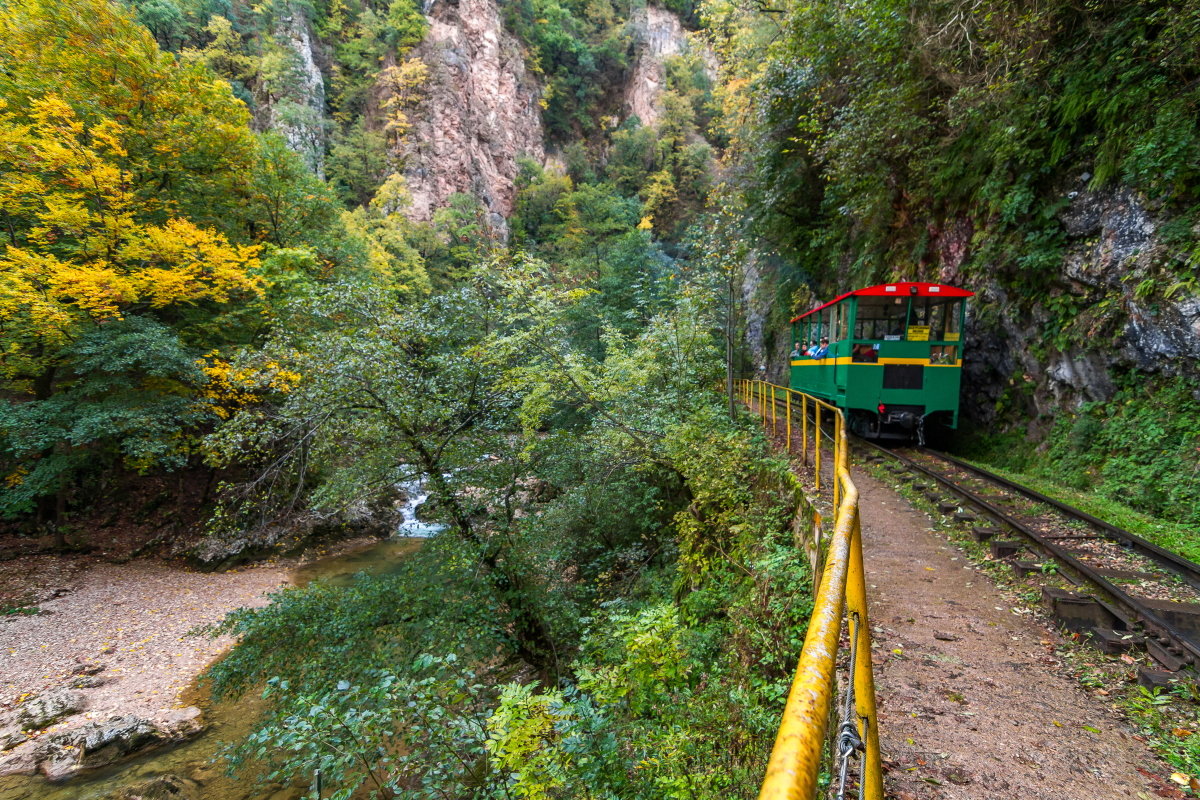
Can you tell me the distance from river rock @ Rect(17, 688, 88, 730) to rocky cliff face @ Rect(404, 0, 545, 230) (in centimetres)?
3244

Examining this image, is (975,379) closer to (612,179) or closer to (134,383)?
(134,383)

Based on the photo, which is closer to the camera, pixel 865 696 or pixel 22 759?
pixel 865 696

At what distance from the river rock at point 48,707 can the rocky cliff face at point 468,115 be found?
32.4m

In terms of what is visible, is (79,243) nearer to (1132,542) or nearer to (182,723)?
(182,723)

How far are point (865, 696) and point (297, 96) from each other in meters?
40.3

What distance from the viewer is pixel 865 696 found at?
69.1 inches

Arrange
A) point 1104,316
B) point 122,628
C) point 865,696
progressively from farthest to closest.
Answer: point 122,628, point 1104,316, point 865,696

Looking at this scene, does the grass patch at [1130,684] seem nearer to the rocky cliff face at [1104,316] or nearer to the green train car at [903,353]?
the rocky cliff face at [1104,316]

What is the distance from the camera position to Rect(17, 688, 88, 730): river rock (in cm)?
776

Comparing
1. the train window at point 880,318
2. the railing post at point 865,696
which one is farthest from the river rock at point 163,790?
the train window at point 880,318

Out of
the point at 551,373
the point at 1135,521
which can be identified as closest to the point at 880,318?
the point at 1135,521

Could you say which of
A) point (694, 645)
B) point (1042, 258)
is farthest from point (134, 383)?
point (1042, 258)

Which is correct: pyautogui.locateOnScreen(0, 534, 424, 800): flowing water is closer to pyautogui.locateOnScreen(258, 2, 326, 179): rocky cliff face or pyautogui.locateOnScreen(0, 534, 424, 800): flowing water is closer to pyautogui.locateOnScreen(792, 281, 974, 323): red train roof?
pyautogui.locateOnScreen(792, 281, 974, 323): red train roof

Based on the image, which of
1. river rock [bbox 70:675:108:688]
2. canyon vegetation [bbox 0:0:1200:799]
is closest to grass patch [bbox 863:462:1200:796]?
canyon vegetation [bbox 0:0:1200:799]
